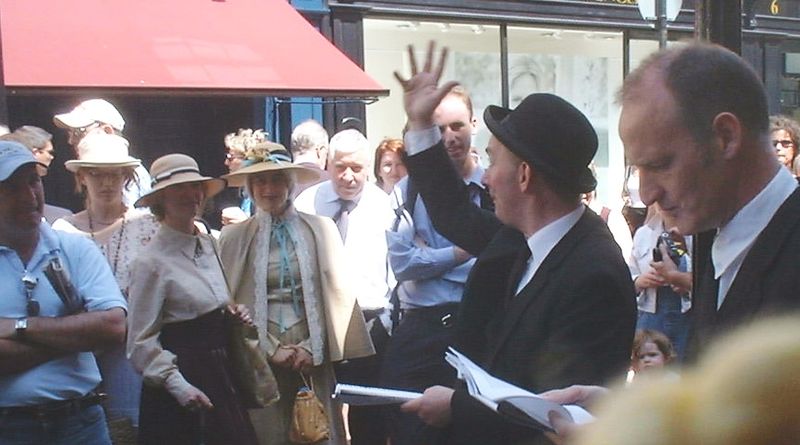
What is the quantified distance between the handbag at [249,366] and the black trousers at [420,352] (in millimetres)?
604

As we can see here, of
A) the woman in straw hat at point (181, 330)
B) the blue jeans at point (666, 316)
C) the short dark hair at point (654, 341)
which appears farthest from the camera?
the blue jeans at point (666, 316)

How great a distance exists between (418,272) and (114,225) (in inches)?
63.7

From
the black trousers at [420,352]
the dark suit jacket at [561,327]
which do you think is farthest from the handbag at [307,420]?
the dark suit jacket at [561,327]

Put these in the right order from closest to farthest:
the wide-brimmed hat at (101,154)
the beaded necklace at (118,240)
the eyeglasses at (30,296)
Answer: the eyeglasses at (30,296)
the beaded necklace at (118,240)
the wide-brimmed hat at (101,154)

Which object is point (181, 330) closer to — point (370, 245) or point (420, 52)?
point (370, 245)

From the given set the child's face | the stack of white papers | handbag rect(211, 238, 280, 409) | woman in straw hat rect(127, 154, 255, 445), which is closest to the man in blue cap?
woman in straw hat rect(127, 154, 255, 445)

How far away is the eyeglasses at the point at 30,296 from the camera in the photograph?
3.95 meters

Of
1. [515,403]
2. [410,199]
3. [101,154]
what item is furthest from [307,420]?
[515,403]

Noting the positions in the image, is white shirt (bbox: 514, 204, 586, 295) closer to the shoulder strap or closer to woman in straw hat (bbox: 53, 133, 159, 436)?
the shoulder strap

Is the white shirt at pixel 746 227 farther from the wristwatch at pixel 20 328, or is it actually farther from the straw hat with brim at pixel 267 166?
the straw hat with brim at pixel 267 166

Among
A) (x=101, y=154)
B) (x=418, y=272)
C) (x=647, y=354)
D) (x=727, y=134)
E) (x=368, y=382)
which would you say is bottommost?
(x=368, y=382)

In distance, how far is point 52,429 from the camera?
12.8 feet

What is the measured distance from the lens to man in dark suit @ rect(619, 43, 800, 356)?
1.78 m

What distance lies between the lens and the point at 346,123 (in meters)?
10.3
